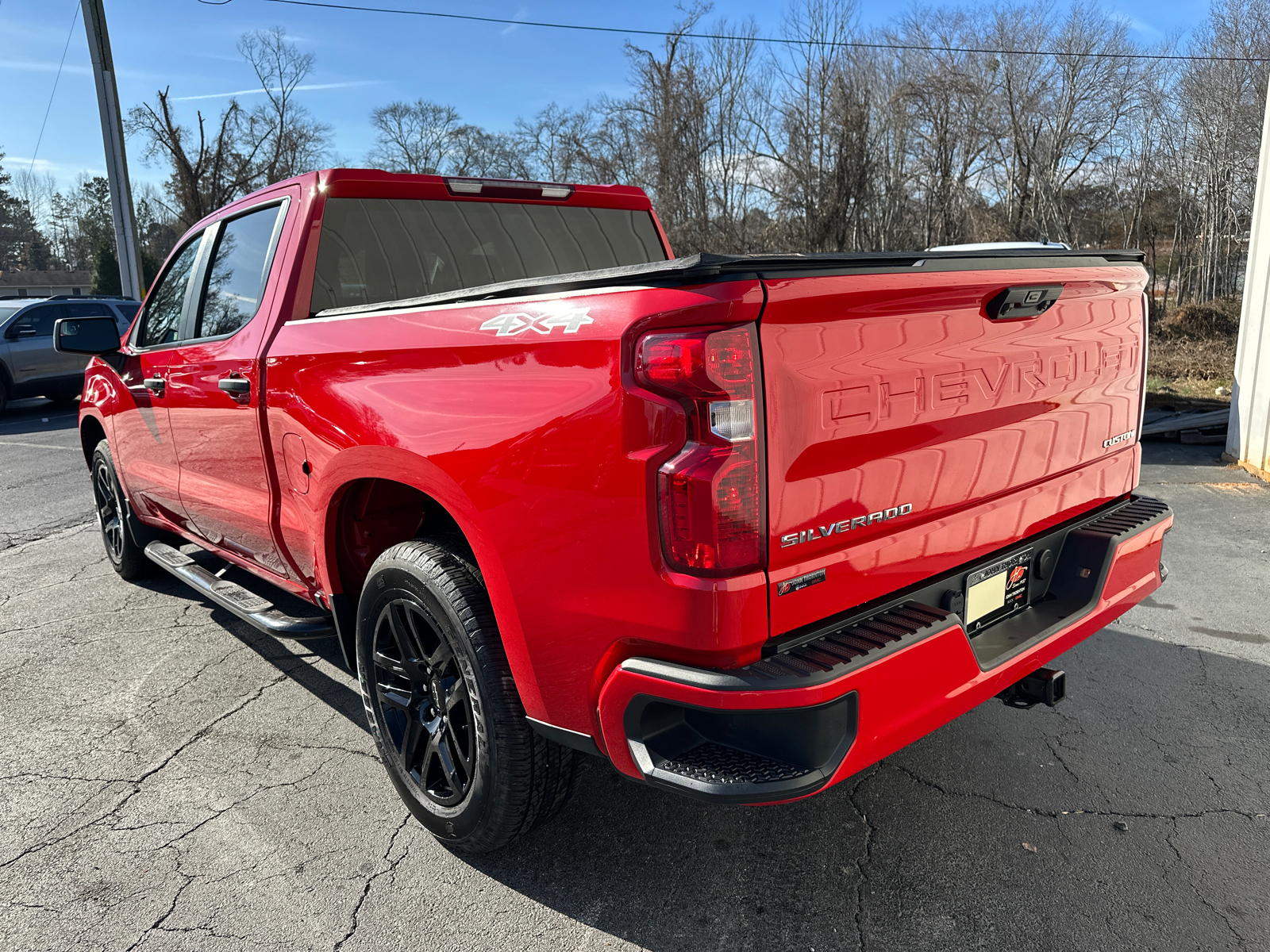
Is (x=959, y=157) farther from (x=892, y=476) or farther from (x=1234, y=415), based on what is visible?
(x=892, y=476)

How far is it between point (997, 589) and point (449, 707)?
1.61m

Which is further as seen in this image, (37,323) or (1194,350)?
(1194,350)

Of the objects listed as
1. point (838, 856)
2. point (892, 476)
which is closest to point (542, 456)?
point (892, 476)

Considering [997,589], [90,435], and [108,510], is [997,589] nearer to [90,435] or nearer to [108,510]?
[108,510]

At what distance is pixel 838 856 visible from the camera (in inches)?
98.1

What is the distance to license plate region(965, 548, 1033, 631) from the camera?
2328 mm

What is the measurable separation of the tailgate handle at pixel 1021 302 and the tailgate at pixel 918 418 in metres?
0.02

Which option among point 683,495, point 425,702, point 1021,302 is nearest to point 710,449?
point 683,495

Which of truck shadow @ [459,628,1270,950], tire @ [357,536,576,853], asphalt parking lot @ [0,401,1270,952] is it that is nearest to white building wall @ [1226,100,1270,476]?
asphalt parking lot @ [0,401,1270,952]

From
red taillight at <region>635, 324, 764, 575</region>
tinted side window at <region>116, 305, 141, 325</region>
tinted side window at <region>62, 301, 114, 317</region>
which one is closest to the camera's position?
red taillight at <region>635, 324, 764, 575</region>

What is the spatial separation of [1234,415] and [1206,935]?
22.2 ft

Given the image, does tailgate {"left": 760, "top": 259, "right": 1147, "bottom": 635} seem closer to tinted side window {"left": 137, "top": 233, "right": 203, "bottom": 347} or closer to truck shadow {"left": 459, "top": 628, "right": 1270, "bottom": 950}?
truck shadow {"left": 459, "top": 628, "right": 1270, "bottom": 950}

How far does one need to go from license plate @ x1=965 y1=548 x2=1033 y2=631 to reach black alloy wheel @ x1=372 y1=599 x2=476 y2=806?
1.40 meters

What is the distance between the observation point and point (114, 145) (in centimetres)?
1695
